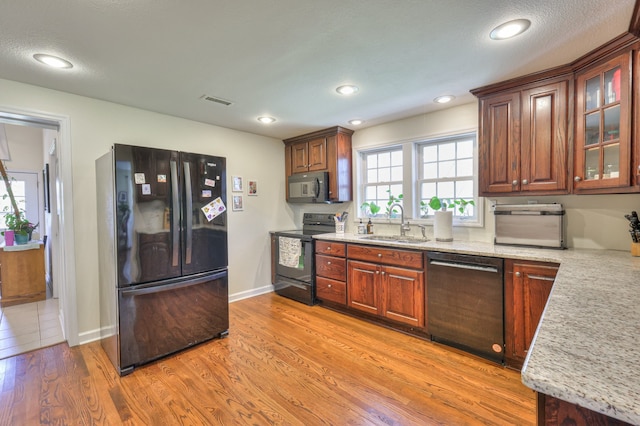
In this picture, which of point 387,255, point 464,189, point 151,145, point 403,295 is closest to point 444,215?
point 464,189

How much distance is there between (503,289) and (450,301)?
0.44 m

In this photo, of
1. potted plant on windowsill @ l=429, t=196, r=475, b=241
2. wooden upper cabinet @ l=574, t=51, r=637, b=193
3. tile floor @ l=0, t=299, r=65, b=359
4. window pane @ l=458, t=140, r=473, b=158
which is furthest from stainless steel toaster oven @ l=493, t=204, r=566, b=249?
tile floor @ l=0, t=299, r=65, b=359

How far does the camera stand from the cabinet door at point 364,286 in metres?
3.08

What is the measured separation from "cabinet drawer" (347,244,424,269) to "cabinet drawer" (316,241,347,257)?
9 centimetres

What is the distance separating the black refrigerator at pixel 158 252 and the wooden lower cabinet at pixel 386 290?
4.64ft

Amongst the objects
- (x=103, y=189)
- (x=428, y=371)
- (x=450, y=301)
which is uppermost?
(x=103, y=189)

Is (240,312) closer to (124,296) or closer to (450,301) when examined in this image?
(124,296)

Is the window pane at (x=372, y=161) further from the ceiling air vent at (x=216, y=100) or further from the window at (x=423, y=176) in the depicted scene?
the ceiling air vent at (x=216, y=100)

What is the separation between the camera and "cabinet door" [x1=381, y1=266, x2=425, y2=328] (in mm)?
2756

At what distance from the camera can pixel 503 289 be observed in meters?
2.27

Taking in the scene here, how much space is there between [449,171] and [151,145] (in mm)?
3387

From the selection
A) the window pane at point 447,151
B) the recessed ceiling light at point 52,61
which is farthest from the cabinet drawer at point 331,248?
the recessed ceiling light at point 52,61

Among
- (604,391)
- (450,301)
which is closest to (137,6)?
(604,391)

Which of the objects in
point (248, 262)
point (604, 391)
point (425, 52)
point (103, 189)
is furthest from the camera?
point (248, 262)
